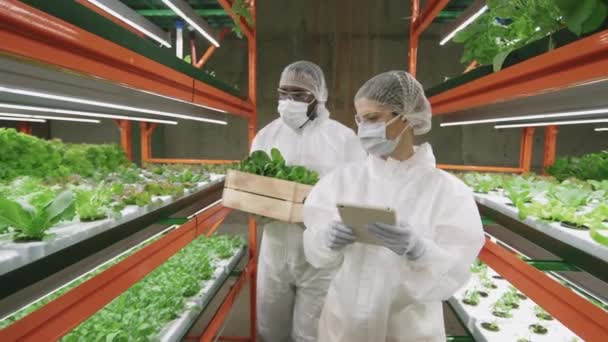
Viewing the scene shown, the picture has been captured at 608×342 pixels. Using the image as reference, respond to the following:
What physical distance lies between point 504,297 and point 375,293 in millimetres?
1421

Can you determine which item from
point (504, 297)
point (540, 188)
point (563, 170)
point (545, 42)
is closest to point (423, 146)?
point (545, 42)

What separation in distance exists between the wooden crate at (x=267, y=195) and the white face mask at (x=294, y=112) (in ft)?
2.21

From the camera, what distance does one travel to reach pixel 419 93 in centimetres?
170

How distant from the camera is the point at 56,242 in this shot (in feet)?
3.97

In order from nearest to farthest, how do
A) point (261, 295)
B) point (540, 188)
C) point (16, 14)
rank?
point (16, 14), point (540, 188), point (261, 295)

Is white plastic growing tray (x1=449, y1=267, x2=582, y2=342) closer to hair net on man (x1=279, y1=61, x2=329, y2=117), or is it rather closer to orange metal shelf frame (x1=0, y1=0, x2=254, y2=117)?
hair net on man (x1=279, y1=61, x2=329, y2=117)

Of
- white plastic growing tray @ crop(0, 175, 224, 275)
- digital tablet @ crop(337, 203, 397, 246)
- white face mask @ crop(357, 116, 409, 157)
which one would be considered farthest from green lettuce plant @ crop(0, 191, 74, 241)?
white face mask @ crop(357, 116, 409, 157)

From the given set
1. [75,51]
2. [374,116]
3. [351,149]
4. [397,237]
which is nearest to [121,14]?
[75,51]

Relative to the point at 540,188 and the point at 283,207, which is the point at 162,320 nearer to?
the point at 283,207

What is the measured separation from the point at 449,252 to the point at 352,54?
5583 mm

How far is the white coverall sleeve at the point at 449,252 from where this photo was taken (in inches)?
57.3

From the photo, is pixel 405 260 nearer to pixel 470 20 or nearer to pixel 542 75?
pixel 542 75

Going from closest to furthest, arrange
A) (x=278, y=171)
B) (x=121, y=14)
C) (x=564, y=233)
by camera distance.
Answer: (x=564, y=233) < (x=278, y=171) < (x=121, y=14)

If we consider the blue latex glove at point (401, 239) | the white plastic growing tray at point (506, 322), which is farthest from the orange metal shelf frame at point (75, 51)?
the white plastic growing tray at point (506, 322)
